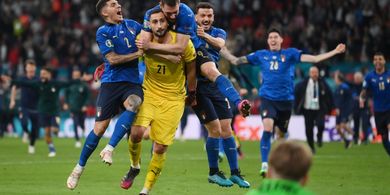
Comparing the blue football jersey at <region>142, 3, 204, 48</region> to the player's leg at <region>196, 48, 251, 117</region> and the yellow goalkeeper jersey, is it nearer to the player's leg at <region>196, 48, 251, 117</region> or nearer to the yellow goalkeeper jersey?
the yellow goalkeeper jersey

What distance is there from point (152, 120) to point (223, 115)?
253cm

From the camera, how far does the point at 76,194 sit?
13070 millimetres

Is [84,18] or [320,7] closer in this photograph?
[320,7]

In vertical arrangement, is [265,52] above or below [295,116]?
above

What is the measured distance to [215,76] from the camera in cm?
1255

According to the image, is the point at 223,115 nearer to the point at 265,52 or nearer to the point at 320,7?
the point at 265,52

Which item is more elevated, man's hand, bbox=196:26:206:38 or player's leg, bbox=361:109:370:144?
man's hand, bbox=196:26:206:38

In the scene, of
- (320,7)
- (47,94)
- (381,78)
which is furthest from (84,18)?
(381,78)

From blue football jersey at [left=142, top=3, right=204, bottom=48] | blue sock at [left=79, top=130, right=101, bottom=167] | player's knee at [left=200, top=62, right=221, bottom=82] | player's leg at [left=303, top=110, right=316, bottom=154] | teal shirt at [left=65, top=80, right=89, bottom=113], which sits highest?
blue football jersey at [left=142, top=3, right=204, bottom=48]

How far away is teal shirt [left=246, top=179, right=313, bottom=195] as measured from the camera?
589 cm

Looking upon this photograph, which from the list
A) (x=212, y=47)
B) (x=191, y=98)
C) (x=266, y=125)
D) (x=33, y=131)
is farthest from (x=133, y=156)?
(x=33, y=131)

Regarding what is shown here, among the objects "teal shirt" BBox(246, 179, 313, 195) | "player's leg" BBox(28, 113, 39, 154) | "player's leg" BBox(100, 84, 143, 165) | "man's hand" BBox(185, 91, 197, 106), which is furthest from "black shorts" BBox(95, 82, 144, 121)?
"player's leg" BBox(28, 113, 39, 154)

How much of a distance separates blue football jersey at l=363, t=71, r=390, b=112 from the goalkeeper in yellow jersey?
9.20 metres

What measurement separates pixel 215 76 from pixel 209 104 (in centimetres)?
112
